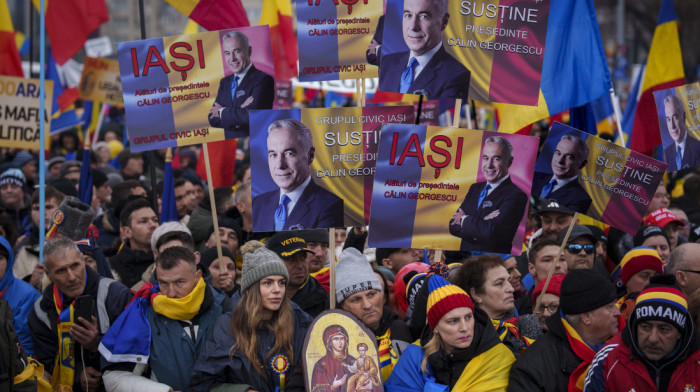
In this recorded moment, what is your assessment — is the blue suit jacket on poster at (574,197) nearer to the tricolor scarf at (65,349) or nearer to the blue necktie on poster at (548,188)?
the blue necktie on poster at (548,188)

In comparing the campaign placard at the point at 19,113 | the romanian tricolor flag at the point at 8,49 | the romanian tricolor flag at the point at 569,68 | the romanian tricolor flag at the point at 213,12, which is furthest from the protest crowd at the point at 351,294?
the romanian tricolor flag at the point at 8,49

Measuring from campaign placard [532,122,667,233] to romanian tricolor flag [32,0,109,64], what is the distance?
22.4 ft

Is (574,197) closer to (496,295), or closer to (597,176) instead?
(597,176)

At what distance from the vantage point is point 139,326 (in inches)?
219

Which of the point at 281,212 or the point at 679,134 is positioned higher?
the point at 679,134

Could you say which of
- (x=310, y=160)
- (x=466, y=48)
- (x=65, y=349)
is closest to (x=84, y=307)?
(x=65, y=349)

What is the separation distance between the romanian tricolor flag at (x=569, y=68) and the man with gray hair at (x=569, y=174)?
153 cm

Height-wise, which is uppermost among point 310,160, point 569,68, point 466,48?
point 466,48

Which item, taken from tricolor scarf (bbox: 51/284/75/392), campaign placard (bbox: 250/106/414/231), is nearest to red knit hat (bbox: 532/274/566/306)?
campaign placard (bbox: 250/106/414/231)

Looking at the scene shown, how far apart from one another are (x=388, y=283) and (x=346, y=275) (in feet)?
2.87

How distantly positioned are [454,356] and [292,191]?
1.62 m

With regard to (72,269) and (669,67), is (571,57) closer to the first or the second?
(669,67)

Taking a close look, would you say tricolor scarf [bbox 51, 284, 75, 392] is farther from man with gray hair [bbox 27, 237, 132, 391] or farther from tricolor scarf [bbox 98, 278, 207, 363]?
tricolor scarf [bbox 98, 278, 207, 363]

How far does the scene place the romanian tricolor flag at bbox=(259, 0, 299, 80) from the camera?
436 inches
